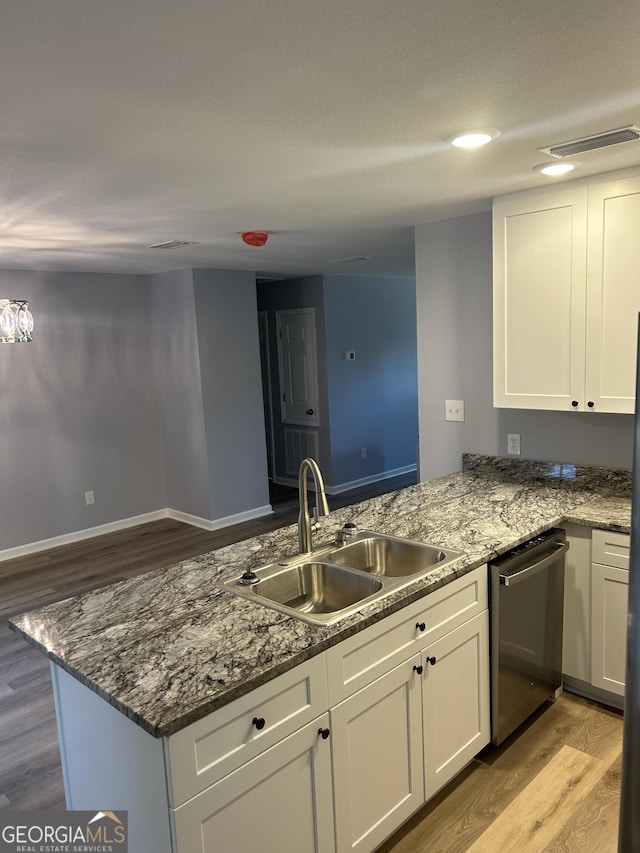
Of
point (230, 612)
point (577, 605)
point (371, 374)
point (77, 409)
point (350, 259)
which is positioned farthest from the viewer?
point (371, 374)

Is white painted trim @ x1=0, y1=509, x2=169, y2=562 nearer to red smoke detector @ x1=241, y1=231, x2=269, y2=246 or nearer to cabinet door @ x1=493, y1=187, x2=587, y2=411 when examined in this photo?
red smoke detector @ x1=241, y1=231, x2=269, y2=246

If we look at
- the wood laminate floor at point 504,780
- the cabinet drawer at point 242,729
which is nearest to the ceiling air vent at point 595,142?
the cabinet drawer at point 242,729

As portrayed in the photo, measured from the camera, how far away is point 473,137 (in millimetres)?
2100

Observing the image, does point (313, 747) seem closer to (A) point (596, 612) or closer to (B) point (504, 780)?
(B) point (504, 780)

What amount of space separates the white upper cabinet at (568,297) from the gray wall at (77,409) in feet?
12.3

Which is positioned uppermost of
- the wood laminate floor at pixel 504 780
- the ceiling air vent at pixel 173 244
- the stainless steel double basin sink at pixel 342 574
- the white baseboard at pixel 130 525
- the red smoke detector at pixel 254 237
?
the ceiling air vent at pixel 173 244

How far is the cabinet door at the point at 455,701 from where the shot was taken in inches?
86.4

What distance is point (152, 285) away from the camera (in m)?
5.86

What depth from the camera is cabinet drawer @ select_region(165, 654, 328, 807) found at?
57.0 inches

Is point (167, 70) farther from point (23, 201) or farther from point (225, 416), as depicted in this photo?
point (225, 416)

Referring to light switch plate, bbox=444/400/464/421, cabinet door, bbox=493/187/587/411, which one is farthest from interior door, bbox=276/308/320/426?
cabinet door, bbox=493/187/587/411

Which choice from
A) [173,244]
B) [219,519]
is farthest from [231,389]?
[173,244]

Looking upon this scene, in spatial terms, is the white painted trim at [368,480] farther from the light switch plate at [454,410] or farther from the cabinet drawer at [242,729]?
the cabinet drawer at [242,729]

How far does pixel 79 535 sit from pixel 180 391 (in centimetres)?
156
